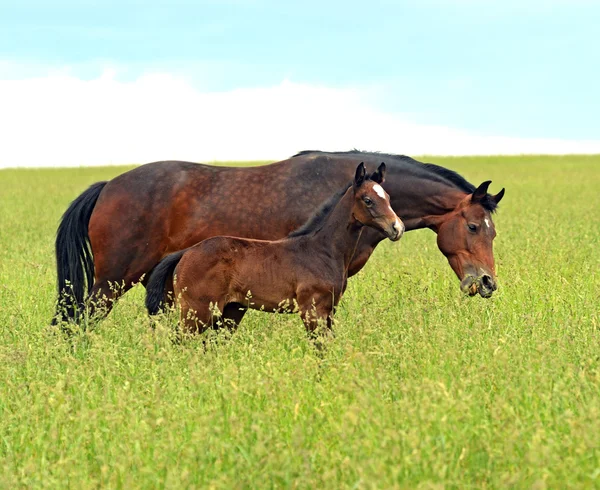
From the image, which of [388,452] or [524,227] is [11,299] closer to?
[388,452]

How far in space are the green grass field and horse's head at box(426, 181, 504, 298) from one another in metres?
0.35

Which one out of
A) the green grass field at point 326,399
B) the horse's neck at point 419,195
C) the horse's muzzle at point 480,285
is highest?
the horse's neck at point 419,195

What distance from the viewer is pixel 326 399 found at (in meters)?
5.26

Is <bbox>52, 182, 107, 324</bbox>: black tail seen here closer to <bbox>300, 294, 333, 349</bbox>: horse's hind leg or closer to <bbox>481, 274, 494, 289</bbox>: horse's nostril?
<bbox>300, 294, 333, 349</bbox>: horse's hind leg

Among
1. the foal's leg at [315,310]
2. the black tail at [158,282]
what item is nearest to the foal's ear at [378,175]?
the foal's leg at [315,310]

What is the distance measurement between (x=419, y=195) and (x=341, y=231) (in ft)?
5.27

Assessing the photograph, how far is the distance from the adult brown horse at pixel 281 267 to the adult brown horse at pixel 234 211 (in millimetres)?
927

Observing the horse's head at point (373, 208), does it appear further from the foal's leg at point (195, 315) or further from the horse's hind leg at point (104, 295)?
the horse's hind leg at point (104, 295)

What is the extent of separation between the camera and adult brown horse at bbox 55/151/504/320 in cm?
812

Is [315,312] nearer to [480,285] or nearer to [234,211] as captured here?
[234,211]

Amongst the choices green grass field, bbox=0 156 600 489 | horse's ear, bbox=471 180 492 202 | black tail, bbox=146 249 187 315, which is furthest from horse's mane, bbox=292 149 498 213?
black tail, bbox=146 249 187 315

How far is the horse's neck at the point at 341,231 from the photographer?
704 centimetres

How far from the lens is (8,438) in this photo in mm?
5062

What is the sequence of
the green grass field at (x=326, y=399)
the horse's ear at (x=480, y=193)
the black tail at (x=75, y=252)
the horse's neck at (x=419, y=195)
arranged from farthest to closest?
the black tail at (x=75, y=252) → the horse's neck at (x=419, y=195) → the horse's ear at (x=480, y=193) → the green grass field at (x=326, y=399)
